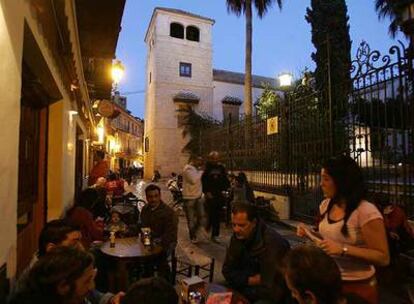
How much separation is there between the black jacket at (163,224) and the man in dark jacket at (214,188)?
2.90 meters

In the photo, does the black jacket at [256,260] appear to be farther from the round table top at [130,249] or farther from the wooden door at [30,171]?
the wooden door at [30,171]

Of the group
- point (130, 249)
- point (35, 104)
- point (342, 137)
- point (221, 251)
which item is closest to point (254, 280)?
point (130, 249)

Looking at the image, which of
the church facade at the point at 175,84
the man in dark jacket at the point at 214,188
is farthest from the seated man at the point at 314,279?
the church facade at the point at 175,84

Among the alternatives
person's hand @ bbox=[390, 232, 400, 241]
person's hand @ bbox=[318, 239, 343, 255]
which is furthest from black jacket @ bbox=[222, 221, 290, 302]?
person's hand @ bbox=[390, 232, 400, 241]

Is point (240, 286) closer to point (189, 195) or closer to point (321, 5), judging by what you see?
point (189, 195)

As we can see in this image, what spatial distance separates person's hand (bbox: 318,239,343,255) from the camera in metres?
2.47

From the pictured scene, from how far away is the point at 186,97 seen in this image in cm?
2978

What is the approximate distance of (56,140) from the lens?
5.61m

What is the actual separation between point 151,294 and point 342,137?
582cm

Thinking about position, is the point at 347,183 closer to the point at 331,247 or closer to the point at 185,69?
the point at 331,247

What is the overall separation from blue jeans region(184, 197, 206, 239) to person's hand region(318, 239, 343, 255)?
5442 millimetres

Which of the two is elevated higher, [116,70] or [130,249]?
[116,70]

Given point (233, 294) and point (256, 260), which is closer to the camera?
point (233, 294)

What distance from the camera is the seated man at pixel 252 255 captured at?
9.70 ft
